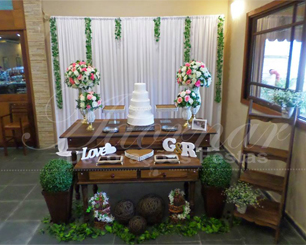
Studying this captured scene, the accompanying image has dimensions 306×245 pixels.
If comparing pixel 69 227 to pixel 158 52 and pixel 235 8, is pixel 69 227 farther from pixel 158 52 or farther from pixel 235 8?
pixel 235 8

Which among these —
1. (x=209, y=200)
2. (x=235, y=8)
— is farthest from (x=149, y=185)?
(x=235, y=8)

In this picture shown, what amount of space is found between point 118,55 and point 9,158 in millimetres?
2693

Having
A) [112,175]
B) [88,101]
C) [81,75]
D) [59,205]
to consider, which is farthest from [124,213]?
[81,75]

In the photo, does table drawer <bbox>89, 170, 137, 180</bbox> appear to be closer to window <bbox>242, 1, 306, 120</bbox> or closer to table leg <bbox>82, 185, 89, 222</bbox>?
table leg <bbox>82, 185, 89, 222</bbox>

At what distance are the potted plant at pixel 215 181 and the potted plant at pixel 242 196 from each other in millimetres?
92

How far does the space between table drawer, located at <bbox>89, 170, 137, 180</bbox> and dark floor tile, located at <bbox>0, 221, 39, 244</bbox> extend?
0.85 metres

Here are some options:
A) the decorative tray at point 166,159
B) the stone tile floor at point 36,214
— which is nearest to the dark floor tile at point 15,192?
the stone tile floor at point 36,214

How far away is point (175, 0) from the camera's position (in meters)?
4.49

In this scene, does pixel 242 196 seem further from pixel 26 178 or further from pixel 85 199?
pixel 26 178

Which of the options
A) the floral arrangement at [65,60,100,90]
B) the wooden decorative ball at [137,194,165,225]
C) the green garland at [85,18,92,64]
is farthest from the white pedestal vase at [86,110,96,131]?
the green garland at [85,18,92,64]

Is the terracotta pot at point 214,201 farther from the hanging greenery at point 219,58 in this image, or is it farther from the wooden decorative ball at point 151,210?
the hanging greenery at point 219,58

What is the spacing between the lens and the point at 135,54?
457 cm

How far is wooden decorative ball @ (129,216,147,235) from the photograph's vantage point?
2500 mm

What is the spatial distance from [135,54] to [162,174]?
2659 millimetres
